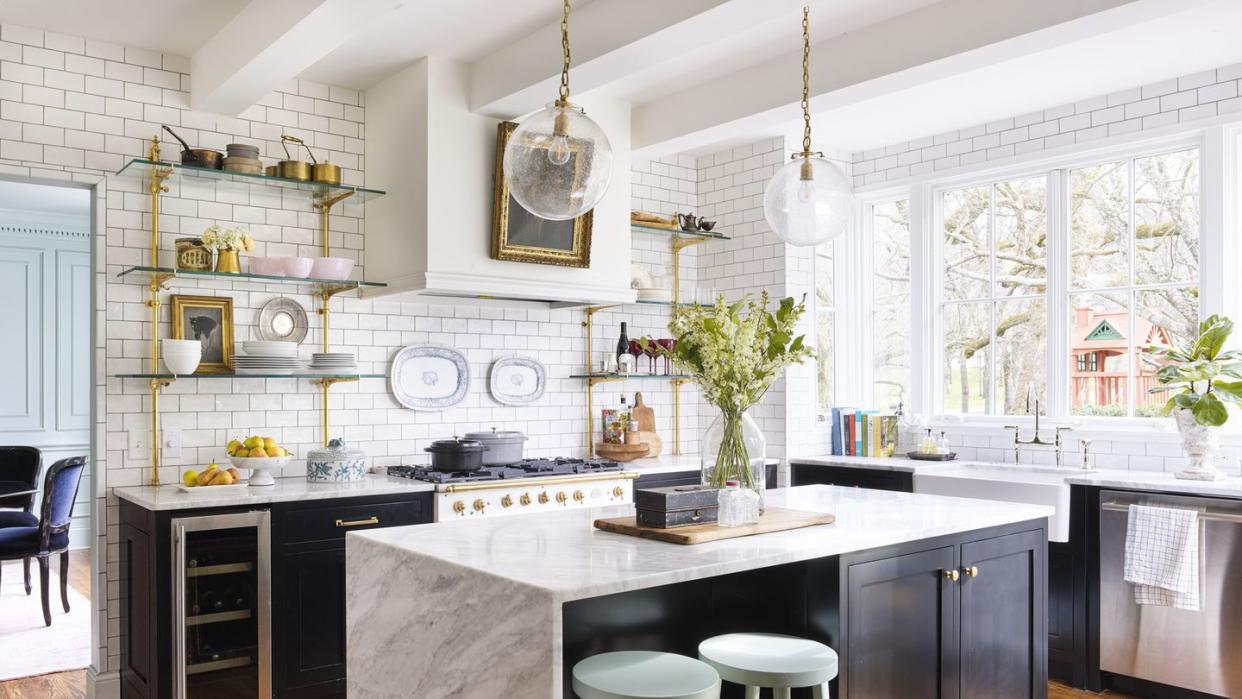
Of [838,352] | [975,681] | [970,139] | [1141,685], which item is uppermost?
[970,139]

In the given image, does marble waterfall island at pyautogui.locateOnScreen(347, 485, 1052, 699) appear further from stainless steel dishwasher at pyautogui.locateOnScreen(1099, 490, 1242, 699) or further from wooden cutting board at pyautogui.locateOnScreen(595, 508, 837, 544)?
stainless steel dishwasher at pyautogui.locateOnScreen(1099, 490, 1242, 699)

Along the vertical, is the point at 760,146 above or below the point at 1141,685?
above

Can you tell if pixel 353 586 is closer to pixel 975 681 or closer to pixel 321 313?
pixel 975 681

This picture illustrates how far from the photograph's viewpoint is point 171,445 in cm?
455

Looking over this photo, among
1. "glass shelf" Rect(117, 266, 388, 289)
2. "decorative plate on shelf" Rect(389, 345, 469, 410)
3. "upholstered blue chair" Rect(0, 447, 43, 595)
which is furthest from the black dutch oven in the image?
"upholstered blue chair" Rect(0, 447, 43, 595)

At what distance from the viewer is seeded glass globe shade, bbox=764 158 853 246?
3.17m

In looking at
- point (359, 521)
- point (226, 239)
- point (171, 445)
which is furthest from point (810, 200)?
point (171, 445)

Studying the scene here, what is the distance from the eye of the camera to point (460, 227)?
483 centimetres

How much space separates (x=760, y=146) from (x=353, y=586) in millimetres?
4162

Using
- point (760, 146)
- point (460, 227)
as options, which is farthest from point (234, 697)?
point (760, 146)

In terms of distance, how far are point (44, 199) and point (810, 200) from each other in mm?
7192

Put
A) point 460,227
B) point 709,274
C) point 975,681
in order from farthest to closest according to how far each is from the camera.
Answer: point 709,274 → point 460,227 → point 975,681

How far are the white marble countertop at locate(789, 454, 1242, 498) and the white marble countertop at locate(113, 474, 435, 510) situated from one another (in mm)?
2626

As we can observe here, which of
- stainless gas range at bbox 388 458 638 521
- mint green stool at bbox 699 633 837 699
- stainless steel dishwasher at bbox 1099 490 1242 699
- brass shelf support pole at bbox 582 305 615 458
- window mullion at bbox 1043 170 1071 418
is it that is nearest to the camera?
mint green stool at bbox 699 633 837 699
